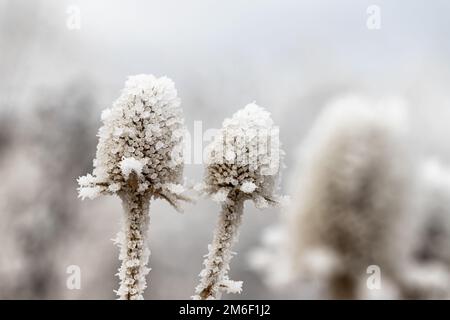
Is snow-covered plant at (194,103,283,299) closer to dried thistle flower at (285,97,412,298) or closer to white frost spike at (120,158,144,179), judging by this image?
dried thistle flower at (285,97,412,298)

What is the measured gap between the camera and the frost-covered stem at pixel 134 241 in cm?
193

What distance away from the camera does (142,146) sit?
6.09 ft

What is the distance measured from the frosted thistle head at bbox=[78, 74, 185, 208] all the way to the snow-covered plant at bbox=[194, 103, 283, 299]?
5.7 inches

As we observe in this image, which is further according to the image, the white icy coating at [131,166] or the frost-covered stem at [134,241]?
the frost-covered stem at [134,241]

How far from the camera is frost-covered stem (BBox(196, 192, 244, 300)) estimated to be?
6.44 feet

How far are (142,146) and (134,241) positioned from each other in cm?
32

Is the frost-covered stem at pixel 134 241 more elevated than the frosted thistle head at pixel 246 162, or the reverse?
the frosted thistle head at pixel 246 162

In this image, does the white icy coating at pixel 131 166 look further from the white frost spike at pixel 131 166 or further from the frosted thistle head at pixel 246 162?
the frosted thistle head at pixel 246 162

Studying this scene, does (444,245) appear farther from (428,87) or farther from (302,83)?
(302,83)

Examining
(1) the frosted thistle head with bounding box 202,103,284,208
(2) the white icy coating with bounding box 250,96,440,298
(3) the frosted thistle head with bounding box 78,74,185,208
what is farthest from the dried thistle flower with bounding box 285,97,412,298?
(3) the frosted thistle head with bounding box 78,74,185,208

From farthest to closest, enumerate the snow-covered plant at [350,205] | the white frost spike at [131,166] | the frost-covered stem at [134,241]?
the frost-covered stem at [134,241] → the white frost spike at [131,166] → the snow-covered plant at [350,205]

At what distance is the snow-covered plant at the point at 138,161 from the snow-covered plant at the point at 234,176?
0.14 meters

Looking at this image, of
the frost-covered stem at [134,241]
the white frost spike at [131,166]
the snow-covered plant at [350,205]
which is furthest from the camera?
the frost-covered stem at [134,241]

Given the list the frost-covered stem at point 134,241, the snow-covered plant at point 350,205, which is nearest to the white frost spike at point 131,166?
the frost-covered stem at point 134,241
